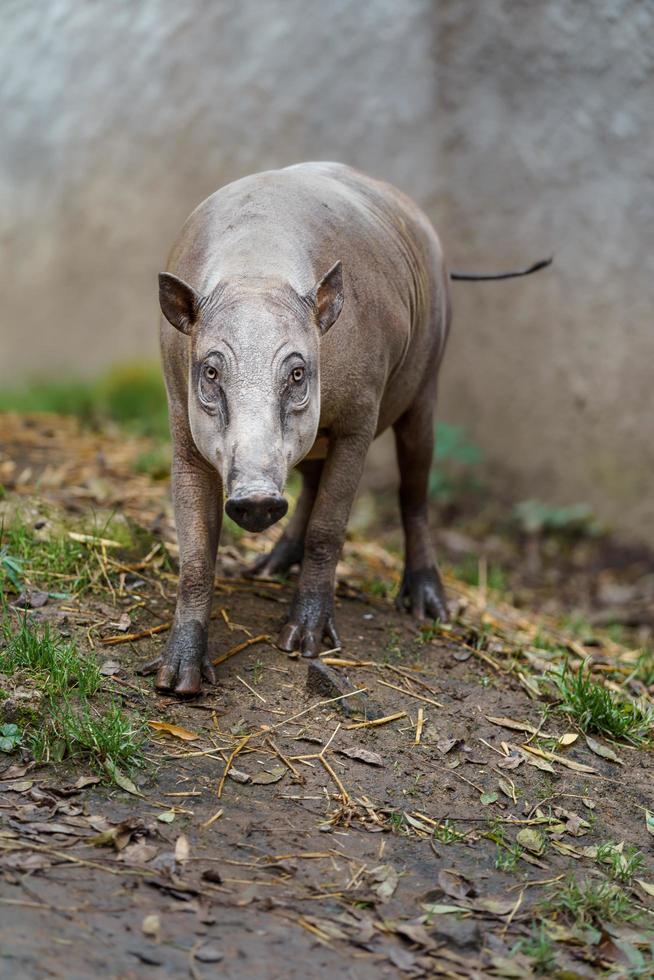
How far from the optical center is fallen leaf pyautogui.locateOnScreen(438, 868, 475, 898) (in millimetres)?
2873

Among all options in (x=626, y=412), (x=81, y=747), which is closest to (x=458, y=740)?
(x=81, y=747)

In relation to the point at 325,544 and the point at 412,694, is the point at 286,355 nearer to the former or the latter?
the point at 325,544

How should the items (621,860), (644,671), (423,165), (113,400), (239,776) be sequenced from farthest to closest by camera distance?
(113,400) < (423,165) < (644,671) < (239,776) < (621,860)

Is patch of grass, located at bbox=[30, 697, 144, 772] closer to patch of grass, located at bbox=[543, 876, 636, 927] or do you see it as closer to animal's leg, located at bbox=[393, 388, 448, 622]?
patch of grass, located at bbox=[543, 876, 636, 927]

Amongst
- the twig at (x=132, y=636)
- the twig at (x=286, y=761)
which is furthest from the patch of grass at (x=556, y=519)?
the twig at (x=286, y=761)

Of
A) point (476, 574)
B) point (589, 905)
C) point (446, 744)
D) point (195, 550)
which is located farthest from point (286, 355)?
point (476, 574)

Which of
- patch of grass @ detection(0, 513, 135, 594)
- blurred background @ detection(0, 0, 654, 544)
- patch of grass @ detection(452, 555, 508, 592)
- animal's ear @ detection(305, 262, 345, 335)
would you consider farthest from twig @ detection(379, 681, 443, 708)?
blurred background @ detection(0, 0, 654, 544)

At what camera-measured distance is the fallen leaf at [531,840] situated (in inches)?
125

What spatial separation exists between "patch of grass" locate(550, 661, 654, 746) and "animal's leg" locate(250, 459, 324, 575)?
1300 mm

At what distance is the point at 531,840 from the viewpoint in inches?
127

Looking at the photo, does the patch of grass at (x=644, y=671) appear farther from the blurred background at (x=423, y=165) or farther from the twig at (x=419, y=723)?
the blurred background at (x=423, y=165)

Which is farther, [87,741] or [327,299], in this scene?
[327,299]

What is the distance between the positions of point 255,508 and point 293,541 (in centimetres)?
183

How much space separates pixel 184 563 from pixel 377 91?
5053 mm
